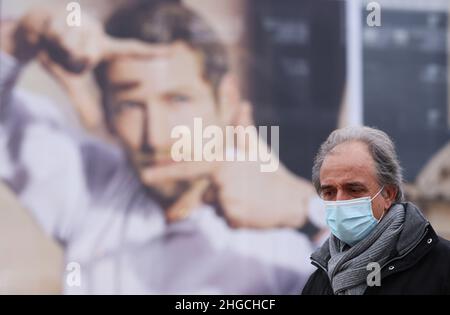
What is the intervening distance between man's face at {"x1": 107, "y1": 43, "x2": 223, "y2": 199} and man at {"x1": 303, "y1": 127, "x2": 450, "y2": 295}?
8169 millimetres

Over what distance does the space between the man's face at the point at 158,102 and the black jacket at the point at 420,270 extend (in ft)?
27.5

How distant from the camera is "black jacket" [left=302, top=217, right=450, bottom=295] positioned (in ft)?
7.89

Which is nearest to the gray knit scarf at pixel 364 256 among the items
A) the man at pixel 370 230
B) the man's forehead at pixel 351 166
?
the man at pixel 370 230

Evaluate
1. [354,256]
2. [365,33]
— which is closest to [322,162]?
[354,256]

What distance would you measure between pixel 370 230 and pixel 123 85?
856cm

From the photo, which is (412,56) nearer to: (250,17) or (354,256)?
(250,17)

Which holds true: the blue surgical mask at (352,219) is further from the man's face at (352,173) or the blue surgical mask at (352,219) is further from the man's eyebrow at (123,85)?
the man's eyebrow at (123,85)

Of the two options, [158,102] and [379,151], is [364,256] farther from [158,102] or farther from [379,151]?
[158,102]

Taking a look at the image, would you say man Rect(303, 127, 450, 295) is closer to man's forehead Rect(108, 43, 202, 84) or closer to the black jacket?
the black jacket

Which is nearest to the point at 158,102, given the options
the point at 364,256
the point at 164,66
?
the point at 164,66

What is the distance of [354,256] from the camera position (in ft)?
8.32

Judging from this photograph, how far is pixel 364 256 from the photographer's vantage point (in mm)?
2512

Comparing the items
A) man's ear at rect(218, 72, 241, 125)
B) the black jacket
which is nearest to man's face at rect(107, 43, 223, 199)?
man's ear at rect(218, 72, 241, 125)
